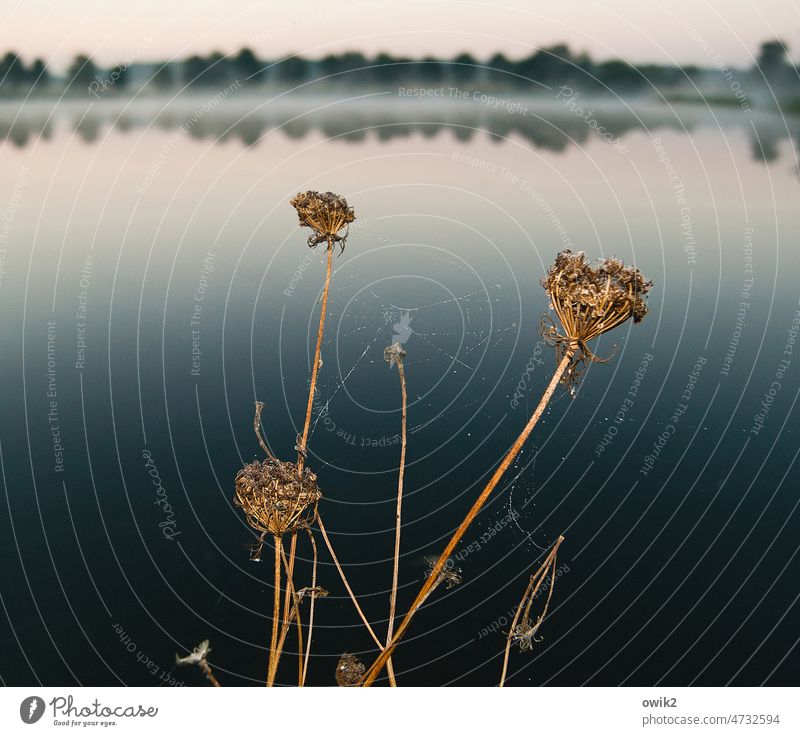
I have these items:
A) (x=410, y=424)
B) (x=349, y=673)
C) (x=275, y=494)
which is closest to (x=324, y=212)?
(x=275, y=494)

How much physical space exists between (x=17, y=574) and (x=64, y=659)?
3.06 ft

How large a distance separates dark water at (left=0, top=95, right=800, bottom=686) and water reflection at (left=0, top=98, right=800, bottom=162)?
1662 millimetres

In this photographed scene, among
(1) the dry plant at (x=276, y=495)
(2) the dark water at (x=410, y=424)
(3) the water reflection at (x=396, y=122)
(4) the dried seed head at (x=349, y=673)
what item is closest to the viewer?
(1) the dry plant at (x=276, y=495)

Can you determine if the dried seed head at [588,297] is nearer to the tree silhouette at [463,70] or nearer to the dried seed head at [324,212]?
the dried seed head at [324,212]

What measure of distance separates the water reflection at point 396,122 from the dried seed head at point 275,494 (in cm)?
1082

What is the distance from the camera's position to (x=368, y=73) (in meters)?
Answer: 11.8

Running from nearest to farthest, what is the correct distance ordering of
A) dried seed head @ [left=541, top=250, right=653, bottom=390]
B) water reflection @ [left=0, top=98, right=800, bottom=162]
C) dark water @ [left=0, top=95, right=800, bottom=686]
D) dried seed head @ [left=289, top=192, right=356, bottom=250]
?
1. dried seed head @ [left=541, top=250, right=653, bottom=390]
2. dried seed head @ [left=289, top=192, right=356, bottom=250]
3. dark water @ [left=0, top=95, right=800, bottom=686]
4. water reflection @ [left=0, top=98, right=800, bottom=162]

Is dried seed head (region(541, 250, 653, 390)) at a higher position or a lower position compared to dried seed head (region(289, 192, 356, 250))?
lower

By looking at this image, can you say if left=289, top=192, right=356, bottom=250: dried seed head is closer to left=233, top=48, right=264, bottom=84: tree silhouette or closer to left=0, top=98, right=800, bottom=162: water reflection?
left=233, top=48, right=264, bottom=84: tree silhouette

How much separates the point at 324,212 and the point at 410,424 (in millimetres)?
3936

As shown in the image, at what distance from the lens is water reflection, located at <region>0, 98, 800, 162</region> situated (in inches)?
564

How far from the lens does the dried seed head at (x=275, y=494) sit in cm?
370
